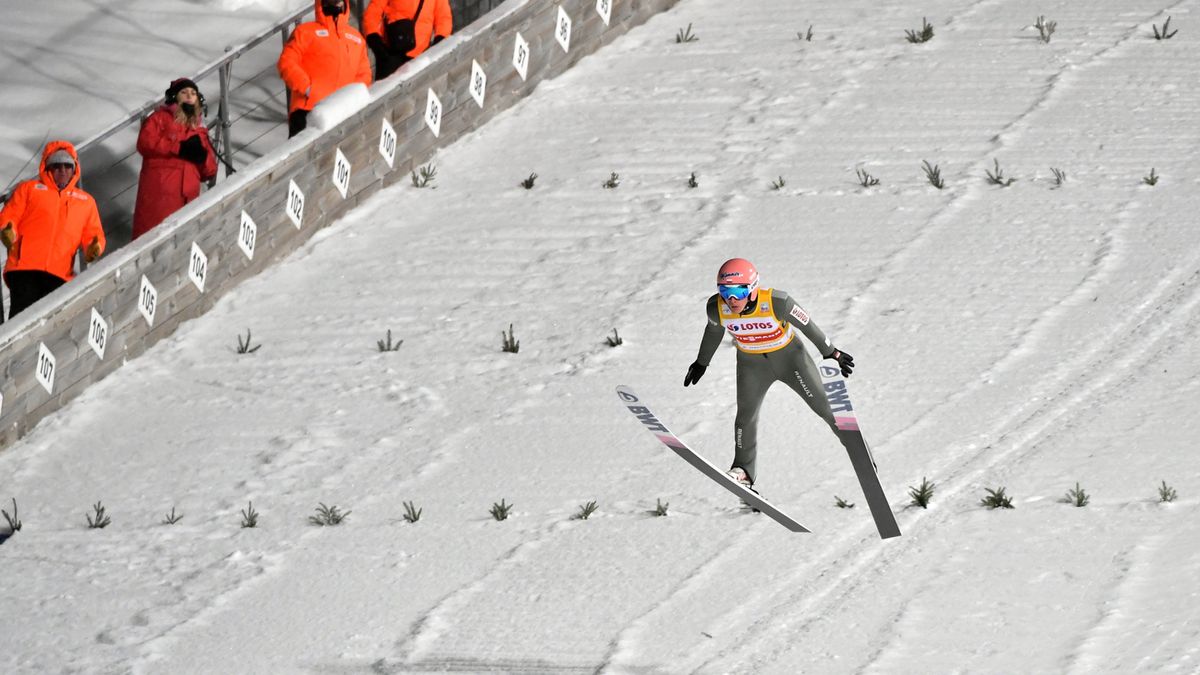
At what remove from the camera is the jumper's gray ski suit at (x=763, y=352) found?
10711 millimetres

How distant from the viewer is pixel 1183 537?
403 inches

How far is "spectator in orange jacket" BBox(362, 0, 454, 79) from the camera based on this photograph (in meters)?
16.0

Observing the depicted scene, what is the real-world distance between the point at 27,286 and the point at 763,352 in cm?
526

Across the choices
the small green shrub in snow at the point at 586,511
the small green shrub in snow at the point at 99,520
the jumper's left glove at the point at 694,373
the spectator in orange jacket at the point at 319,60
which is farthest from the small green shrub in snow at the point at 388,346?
the jumper's left glove at the point at 694,373

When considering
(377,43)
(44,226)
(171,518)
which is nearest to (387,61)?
(377,43)

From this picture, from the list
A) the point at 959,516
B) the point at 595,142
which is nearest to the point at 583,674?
the point at 959,516

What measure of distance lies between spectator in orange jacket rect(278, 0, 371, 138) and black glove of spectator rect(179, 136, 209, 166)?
136cm

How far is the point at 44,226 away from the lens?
44.2ft

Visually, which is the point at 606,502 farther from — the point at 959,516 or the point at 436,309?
the point at 436,309

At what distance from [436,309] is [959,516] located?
454cm

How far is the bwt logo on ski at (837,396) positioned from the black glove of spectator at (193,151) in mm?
5422

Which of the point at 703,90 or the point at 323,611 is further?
the point at 703,90

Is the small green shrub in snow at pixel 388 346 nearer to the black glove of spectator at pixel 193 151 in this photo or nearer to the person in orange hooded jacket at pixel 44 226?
the black glove of spectator at pixel 193 151

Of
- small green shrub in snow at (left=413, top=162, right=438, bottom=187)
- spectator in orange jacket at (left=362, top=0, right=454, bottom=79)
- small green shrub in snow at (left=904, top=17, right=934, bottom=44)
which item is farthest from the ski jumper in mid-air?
small green shrub in snow at (left=904, top=17, right=934, bottom=44)
